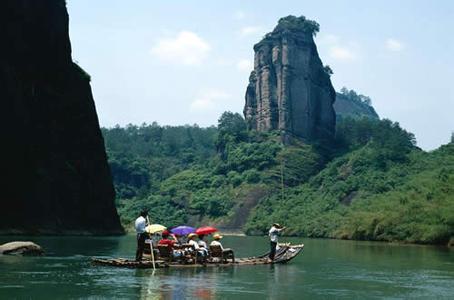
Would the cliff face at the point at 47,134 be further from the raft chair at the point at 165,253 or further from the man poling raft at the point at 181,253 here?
the raft chair at the point at 165,253

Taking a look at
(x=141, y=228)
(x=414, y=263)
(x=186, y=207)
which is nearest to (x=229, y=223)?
(x=186, y=207)

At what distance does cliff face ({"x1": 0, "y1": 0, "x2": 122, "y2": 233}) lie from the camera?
81.8 m

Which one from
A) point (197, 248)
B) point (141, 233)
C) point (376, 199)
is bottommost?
point (197, 248)

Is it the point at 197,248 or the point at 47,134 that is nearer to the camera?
the point at 197,248

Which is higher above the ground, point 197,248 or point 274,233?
point 274,233

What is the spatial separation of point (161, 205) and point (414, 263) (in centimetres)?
14165

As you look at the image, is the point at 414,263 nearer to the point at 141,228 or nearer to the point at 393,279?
the point at 393,279

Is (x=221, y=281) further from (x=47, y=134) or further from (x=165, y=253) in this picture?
(x=47, y=134)

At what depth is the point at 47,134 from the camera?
92.9 meters

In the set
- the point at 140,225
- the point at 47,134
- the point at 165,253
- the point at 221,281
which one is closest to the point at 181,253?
the point at 165,253

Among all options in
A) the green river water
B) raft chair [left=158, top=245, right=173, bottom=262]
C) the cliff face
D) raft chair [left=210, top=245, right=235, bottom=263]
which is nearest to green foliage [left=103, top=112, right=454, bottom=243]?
the cliff face

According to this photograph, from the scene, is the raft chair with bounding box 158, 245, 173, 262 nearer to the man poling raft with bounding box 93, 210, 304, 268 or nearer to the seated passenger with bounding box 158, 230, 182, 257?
the man poling raft with bounding box 93, 210, 304, 268

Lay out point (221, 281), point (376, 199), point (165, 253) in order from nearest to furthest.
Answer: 1. point (221, 281)
2. point (165, 253)
3. point (376, 199)

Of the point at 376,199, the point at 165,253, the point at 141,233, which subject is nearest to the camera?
the point at 141,233
